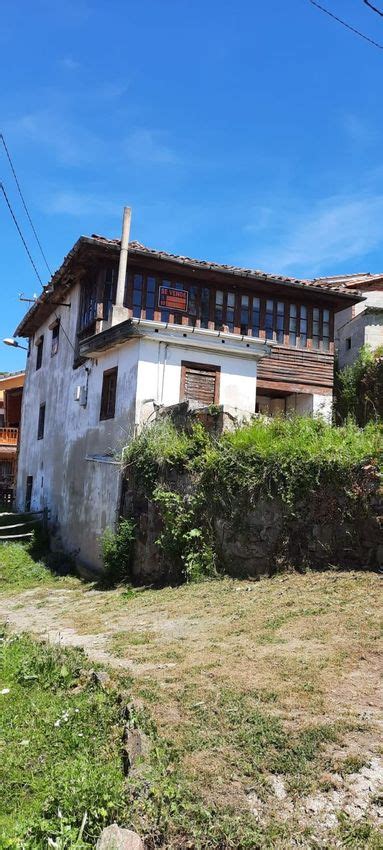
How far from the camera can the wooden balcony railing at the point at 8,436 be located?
33406mm

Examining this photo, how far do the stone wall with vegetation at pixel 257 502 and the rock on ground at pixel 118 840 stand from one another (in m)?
5.44

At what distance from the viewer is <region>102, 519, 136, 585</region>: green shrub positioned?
→ 11773 mm

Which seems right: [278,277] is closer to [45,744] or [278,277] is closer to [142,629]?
[142,629]

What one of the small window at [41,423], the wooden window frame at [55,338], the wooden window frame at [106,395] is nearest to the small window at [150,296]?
the wooden window frame at [106,395]

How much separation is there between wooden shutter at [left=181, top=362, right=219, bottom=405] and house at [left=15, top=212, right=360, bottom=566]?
23 mm

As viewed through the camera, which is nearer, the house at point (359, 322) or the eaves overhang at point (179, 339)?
the eaves overhang at point (179, 339)

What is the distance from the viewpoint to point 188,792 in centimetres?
383

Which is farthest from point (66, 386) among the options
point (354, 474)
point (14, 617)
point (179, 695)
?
point (179, 695)

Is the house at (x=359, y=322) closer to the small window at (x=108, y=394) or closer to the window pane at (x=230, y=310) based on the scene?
the window pane at (x=230, y=310)

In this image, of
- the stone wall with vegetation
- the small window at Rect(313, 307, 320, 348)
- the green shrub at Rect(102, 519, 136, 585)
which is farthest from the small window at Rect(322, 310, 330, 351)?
the green shrub at Rect(102, 519, 136, 585)

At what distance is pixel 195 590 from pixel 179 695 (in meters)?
4.16

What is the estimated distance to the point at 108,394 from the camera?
15039mm

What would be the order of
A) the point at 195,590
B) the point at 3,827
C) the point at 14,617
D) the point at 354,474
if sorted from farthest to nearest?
the point at 14,617
the point at 195,590
the point at 354,474
the point at 3,827

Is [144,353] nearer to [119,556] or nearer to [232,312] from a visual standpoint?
[119,556]
